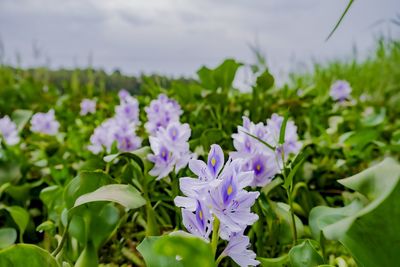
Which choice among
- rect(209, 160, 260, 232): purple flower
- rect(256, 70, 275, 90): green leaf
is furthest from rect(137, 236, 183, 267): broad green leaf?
rect(256, 70, 275, 90): green leaf

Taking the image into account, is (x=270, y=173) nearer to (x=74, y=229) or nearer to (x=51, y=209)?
(x=74, y=229)

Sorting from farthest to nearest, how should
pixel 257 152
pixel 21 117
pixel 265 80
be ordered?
pixel 21 117, pixel 265 80, pixel 257 152

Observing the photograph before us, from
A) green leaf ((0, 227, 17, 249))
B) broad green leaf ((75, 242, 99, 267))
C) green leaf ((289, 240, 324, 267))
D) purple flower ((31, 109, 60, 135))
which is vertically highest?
green leaf ((289, 240, 324, 267))

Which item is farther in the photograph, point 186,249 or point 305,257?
point 305,257

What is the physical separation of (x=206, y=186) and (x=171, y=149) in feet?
1.63

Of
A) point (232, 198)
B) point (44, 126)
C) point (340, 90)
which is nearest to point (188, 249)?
point (232, 198)

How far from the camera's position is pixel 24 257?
907 millimetres

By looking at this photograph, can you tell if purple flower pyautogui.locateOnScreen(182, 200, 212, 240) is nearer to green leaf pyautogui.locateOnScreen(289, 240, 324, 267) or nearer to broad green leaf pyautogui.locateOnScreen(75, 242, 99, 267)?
green leaf pyautogui.locateOnScreen(289, 240, 324, 267)

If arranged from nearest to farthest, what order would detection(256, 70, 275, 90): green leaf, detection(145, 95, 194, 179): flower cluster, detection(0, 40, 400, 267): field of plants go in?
detection(0, 40, 400, 267): field of plants, detection(145, 95, 194, 179): flower cluster, detection(256, 70, 275, 90): green leaf

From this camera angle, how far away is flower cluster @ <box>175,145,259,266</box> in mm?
824

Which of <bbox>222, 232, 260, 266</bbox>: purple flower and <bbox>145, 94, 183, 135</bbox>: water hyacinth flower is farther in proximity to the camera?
<bbox>145, 94, 183, 135</bbox>: water hyacinth flower

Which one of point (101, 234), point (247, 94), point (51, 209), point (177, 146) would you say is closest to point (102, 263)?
point (51, 209)

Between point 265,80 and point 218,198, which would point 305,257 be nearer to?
point 218,198

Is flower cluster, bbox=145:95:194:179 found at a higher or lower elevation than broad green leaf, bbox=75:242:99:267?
higher
